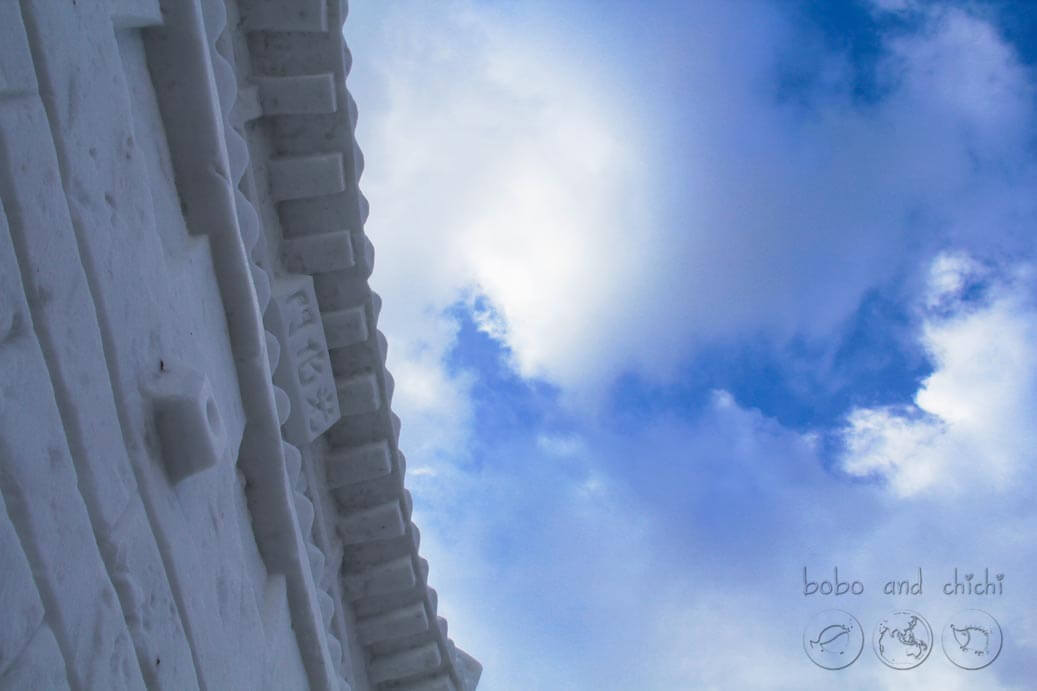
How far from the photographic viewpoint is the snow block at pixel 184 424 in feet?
11.2

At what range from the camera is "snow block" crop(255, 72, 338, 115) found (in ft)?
20.1

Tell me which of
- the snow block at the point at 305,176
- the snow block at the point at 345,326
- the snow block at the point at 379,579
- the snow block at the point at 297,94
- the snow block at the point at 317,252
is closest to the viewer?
the snow block at the point at 297,94

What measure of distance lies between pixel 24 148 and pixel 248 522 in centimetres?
252

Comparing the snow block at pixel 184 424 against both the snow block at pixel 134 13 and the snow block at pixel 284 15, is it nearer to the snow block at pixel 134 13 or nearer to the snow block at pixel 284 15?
the snow block at pixel 134 13

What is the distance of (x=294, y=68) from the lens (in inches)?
243

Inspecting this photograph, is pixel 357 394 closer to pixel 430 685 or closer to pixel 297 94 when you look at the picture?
pixel 297 94

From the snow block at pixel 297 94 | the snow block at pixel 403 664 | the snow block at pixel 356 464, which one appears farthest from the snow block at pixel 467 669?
the snow block at pixel 297 94

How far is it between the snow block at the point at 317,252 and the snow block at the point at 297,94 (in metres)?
0.84

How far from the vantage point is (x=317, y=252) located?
6.58 m

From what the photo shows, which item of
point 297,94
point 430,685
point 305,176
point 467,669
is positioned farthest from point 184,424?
point 467,669

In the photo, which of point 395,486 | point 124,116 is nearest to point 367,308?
point 395,486

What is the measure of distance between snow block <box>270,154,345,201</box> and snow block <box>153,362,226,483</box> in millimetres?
2976

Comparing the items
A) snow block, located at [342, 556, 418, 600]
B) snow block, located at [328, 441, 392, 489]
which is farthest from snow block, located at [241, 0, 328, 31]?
snow block, located at [342, 556, 418, 600]

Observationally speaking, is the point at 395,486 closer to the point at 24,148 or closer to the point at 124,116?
the point at 124,116
